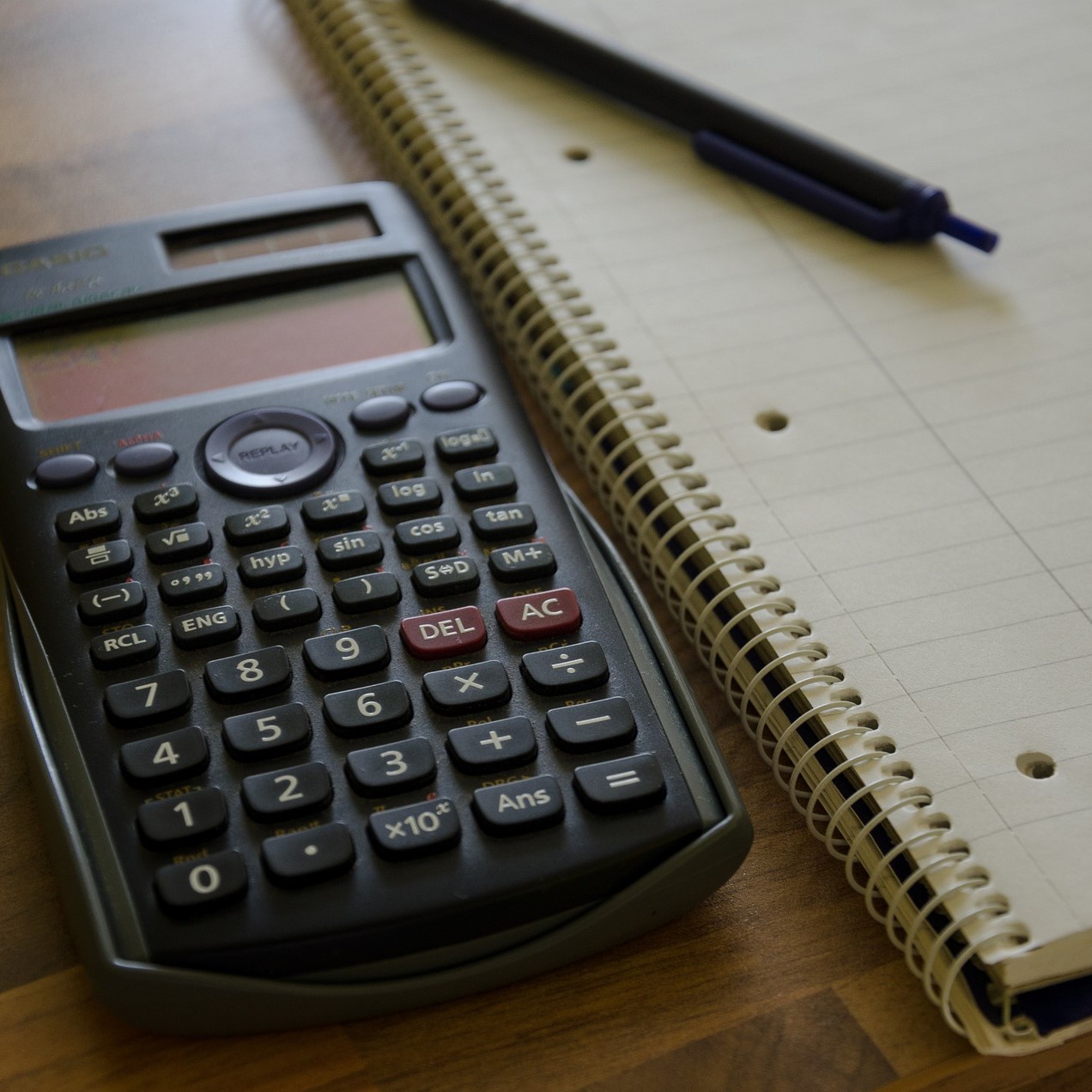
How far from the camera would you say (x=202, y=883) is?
1.00 ft

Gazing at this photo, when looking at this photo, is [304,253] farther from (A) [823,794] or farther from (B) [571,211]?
(A) [823,794]

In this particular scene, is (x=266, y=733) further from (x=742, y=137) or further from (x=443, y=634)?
(x=742, y=137)

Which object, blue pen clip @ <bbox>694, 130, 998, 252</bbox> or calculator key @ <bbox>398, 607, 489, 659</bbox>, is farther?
blue pen clip @ <bbox>694, 130, 998, 252</bbox>

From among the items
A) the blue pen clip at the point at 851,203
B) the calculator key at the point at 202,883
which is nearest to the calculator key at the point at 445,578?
the calculator key at the point at 202,883

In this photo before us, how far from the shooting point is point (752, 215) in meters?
0.54

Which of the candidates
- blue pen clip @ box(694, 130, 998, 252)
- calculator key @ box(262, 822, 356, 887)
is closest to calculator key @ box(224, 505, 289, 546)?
calculator key @ box(262, 822, 356, 887)

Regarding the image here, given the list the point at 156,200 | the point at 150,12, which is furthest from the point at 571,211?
the point at 150,12

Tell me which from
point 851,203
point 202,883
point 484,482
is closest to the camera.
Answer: point 202,883

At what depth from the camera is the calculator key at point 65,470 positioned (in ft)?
1.30

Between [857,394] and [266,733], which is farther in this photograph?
[857,394]

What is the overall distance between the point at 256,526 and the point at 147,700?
69 millimetres

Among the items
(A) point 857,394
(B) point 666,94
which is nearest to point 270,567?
(A) point 857,394

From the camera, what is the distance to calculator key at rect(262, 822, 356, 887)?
0.31m

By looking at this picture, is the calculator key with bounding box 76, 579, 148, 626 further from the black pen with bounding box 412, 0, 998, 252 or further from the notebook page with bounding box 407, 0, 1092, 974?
the black pen with bounding box 412, 0, 998, 252
